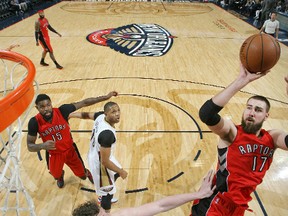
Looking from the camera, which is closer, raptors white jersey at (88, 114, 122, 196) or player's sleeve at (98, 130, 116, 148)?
player's sleeve at (98, 130, 116, 148)

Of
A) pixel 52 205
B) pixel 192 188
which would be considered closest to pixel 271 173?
pixel 192 188

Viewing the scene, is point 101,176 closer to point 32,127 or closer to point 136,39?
point 32,127

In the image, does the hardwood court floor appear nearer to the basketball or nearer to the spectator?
the spectator

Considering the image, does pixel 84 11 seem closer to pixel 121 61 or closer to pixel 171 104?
pixel 121 61

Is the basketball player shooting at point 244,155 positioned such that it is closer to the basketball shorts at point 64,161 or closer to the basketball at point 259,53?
the basketball at point 259,53

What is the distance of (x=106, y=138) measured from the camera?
271 centimetres

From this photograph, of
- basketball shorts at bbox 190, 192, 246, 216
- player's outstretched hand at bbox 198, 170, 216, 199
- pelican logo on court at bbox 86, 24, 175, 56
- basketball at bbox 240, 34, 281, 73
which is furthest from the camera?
pelican logo on court at bbox 86, 24, 175, 56

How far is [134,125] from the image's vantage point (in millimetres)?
5254

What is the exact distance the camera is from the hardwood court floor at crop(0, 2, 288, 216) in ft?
12.4

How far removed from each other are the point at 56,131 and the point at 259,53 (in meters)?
2.48

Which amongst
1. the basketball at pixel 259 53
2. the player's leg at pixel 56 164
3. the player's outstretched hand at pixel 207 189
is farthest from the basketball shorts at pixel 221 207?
the player's leg at pixel 56 164

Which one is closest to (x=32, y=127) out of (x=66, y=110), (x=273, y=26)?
(x=66, y=110)

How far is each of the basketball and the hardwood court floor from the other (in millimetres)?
2036

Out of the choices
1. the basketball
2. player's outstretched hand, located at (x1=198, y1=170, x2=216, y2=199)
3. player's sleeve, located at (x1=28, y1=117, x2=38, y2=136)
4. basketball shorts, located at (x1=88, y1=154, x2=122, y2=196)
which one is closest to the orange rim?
player's sleeve, located at (x1=28, y1=117, x2=38, y2=136)
